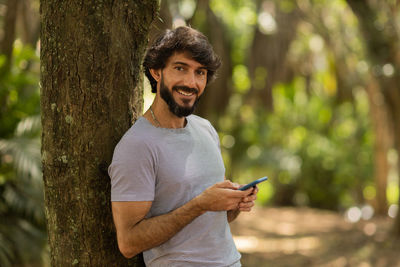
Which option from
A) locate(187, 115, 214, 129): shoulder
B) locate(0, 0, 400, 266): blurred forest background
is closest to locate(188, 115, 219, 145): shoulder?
locate(187, 115, 214, 129): shoulder

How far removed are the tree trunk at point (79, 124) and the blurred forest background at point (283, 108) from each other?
10.1 ft

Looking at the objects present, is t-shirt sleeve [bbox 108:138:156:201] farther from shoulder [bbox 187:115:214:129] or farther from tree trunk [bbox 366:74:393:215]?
tree trunk [bbox 366:74:393:215]

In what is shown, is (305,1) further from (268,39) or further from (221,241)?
(221,241)

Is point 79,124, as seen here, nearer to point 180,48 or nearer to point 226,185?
point 180,48

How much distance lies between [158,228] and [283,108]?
45.4 ft

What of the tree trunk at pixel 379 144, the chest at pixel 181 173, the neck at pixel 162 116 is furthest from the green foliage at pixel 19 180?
the tree trunk at pixel 379 144

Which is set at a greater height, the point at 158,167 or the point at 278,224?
the point at 158,167

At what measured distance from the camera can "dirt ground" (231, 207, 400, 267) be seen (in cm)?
703

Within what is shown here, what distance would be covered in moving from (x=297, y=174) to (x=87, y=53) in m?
11.1

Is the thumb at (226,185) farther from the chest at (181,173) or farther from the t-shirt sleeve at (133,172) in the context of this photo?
the t-shirt sleeve at (133,172)

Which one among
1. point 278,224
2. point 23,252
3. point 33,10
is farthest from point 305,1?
point 23,252

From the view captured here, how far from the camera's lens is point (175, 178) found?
6.53 feet

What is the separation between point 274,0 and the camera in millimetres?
11797

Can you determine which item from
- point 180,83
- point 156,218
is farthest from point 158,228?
point 180,83
